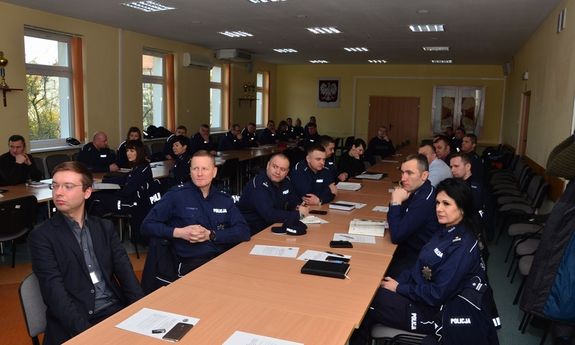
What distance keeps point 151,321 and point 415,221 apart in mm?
1979

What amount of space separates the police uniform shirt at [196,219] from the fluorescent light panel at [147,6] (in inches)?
173

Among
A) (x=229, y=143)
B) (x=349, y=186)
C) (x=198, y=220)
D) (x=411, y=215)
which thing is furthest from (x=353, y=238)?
(x=229, y=143)

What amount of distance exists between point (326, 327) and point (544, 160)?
576 cm

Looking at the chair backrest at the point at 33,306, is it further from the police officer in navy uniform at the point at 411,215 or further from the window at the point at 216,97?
the window at the point at 216,97

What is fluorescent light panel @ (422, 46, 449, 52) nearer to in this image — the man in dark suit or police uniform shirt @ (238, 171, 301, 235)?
police uniform shirt @ (238, 171, 301, 235)

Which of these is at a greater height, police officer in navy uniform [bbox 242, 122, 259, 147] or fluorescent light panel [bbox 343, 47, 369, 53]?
fluorescent light panel [bbox 343, 47, 369, 53]

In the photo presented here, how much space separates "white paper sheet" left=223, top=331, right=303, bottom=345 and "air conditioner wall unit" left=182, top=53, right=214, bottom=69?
390 inches

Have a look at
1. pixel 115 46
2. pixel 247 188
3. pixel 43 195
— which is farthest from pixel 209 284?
pixel 115 46

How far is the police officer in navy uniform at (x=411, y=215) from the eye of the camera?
330 centimetres

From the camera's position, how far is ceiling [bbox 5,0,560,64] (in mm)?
6574

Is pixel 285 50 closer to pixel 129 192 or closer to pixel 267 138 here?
pixel 267 138

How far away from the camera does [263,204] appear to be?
3.89 m

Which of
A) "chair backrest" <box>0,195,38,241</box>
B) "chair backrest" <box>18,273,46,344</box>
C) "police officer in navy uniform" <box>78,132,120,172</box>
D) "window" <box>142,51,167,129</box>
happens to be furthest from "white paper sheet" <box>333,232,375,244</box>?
"window" <box>142,51,167,129</box>

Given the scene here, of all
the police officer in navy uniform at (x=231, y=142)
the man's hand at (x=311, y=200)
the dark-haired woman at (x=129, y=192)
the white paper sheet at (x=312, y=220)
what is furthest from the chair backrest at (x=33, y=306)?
the police officer in navy uniform at (x=231, y=142)
